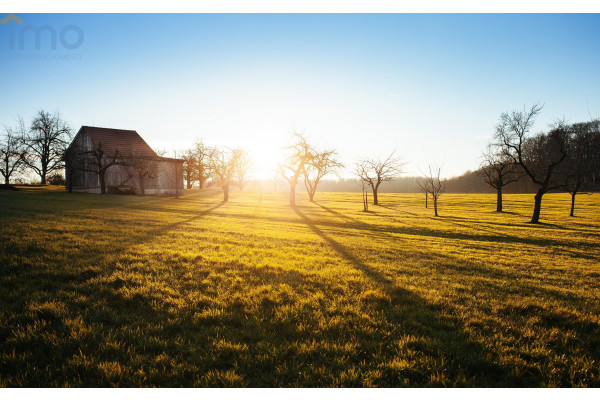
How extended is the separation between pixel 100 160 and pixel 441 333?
43.1 metres

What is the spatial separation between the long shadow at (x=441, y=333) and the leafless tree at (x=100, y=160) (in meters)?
39.8

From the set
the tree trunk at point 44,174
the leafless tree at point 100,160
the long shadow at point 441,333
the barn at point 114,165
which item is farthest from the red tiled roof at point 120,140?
the long shadow at point 441,333

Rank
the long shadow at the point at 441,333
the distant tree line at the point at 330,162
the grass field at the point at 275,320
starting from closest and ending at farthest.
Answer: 1. the grass field at the point at 275,320
2. the long shadow at the point at 441,333
3. the distant tree line at the point at 330,162

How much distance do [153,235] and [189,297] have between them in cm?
696

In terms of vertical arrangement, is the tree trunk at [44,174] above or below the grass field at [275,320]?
above

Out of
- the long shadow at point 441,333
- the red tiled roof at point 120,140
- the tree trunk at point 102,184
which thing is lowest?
the long shadow at point 441,333

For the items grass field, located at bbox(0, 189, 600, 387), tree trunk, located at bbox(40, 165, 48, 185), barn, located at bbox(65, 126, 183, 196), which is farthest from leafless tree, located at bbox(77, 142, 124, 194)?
grass field, located at bbox(0, 189, 600, 387)

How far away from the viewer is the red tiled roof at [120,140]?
3716 cm

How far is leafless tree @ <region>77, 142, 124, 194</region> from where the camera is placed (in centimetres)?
3450

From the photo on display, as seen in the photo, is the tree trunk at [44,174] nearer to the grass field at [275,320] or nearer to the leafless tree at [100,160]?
the leafless tree at [100,160]

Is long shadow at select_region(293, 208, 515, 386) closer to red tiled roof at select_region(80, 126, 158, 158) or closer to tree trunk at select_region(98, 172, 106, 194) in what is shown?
tree trunk at select_region(98, 172, 106, 194)

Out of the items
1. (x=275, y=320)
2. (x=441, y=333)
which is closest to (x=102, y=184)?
(x=275, y=320)

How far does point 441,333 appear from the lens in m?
4.19

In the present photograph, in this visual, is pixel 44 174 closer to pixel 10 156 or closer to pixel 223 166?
pixel 10 156
